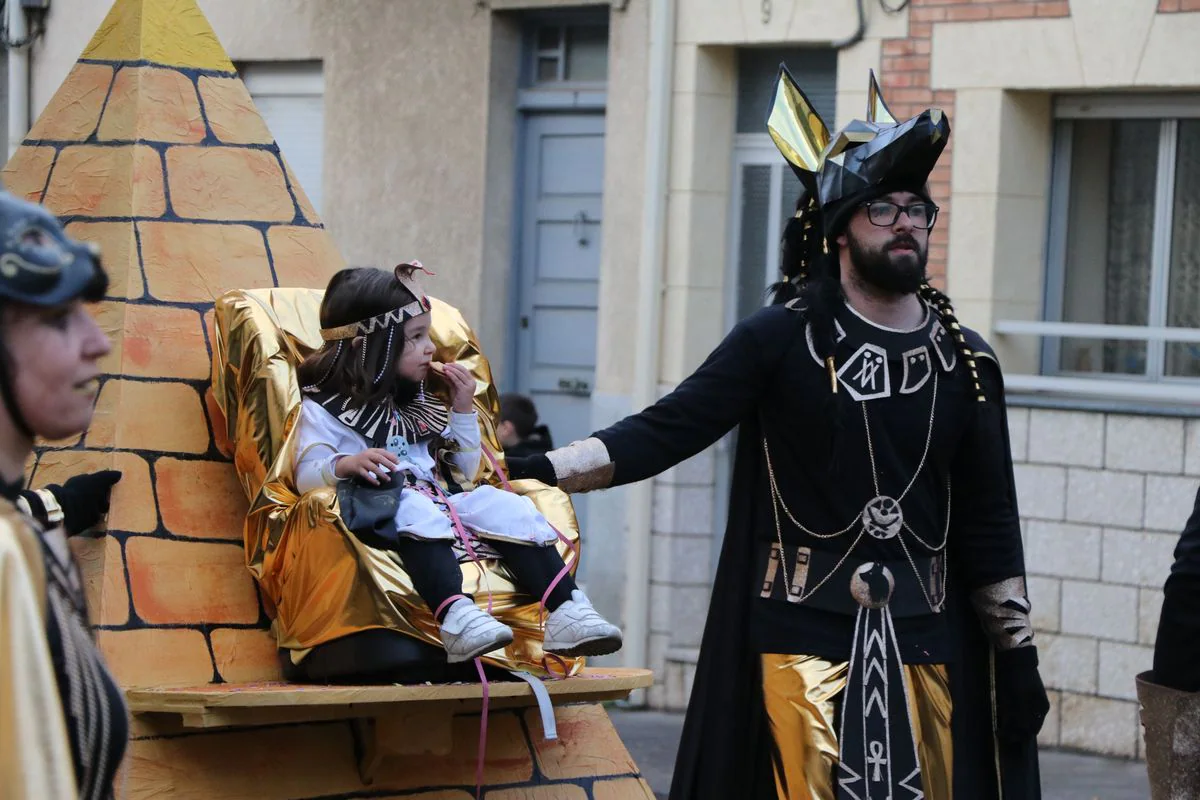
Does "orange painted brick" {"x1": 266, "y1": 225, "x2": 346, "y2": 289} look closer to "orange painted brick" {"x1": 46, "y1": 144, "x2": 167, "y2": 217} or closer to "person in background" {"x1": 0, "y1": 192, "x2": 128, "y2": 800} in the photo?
"orange painted brick" {"x1": 46, "y1": 144, "x2": 167, "y2": 217}

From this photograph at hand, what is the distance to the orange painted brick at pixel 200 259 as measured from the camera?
5098mm

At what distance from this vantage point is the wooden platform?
419 cm

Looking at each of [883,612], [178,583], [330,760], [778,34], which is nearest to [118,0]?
[178,583]

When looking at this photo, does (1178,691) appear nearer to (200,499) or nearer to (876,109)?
(876,109)

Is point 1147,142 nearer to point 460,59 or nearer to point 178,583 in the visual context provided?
point 460,59

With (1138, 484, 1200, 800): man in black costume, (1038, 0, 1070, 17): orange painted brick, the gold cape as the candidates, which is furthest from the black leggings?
(1038, 0, 1070, 17): orange painted brick

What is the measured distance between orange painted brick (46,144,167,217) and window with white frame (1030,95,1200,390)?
4.53m

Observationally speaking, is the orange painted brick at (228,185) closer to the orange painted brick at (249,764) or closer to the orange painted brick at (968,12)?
the orange painted brick at (249,764)

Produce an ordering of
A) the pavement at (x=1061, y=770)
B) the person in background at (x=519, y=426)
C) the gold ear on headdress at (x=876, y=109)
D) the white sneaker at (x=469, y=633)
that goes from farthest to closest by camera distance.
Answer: the person in background at (x=519, y=426)
the pavement at (x=1061, y=770)
the gold ear on headdress at (x=876, y=109)
the white sneaker at (x=469, y=633)

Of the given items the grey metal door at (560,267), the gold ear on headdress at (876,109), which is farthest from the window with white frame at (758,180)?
the gold ear on headdress at (876,109)

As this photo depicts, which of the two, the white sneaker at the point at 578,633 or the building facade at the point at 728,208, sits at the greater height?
the building facade at the point at 728,208

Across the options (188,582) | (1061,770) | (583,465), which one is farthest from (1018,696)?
(1061,770)

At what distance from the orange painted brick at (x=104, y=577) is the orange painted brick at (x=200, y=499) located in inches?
6.2

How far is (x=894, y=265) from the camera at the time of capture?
473cm
